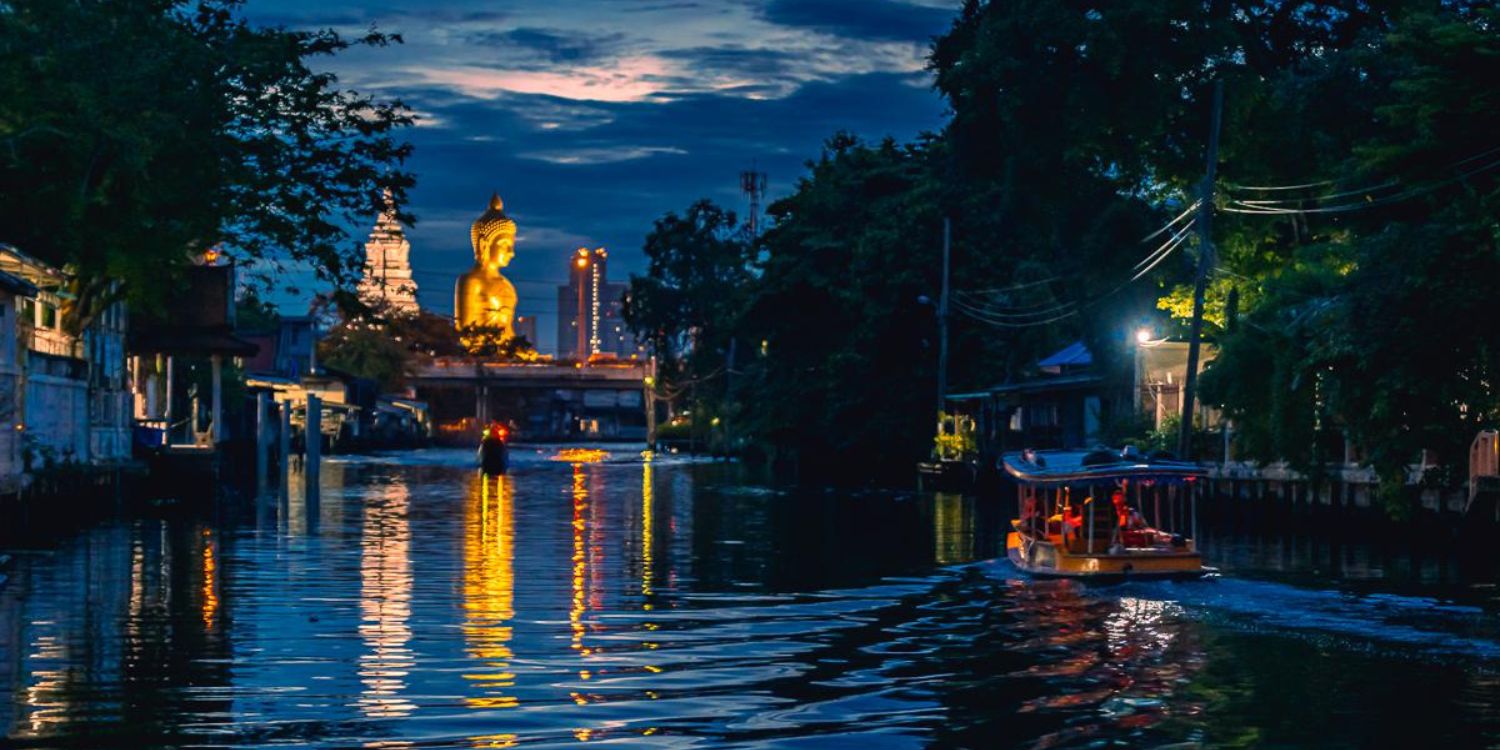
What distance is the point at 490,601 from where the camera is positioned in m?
28.8

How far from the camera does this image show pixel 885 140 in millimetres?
96562

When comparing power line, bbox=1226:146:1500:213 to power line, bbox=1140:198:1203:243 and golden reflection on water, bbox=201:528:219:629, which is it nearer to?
power line, bbox=1140:198:1203:243

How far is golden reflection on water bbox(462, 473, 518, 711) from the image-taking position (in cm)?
1955

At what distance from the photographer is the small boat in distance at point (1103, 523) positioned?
3169cm

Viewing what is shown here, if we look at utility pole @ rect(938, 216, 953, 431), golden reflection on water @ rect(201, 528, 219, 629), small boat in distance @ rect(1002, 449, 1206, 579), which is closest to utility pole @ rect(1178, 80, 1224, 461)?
small boat in distance @ rect(1002, 449, 1206, 579)

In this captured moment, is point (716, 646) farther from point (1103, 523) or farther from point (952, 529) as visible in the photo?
point (952, 529)

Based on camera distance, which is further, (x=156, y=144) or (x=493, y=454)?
(x=493, y=454)

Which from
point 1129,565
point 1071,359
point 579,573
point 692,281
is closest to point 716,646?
point 1129,565

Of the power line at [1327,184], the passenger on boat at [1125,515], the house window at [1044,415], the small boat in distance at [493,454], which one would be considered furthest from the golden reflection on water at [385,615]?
the small boat in distance at [493,454]

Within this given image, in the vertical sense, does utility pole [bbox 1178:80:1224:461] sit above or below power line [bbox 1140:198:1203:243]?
below

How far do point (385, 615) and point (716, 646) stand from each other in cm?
536

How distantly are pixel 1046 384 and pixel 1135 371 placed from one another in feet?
22.1

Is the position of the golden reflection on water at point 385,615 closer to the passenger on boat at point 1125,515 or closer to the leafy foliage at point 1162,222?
the passenger on boat at point 1125,515

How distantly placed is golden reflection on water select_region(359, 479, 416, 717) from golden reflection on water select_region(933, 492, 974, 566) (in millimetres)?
10328
